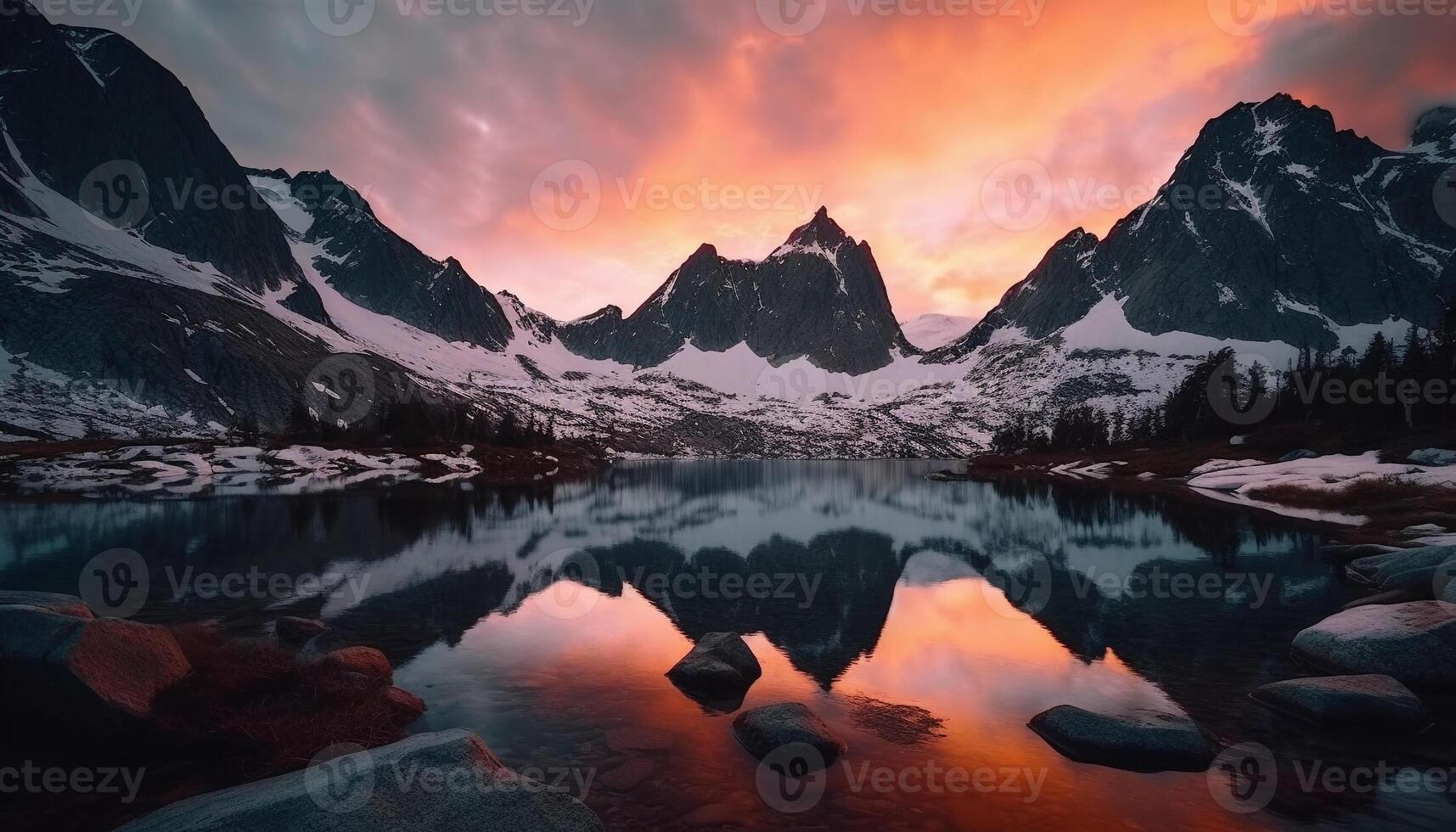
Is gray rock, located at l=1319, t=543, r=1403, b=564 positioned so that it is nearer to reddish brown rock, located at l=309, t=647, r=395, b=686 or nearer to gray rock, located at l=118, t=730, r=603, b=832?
gray rock, located at l=118, t=730, r=603, b=832

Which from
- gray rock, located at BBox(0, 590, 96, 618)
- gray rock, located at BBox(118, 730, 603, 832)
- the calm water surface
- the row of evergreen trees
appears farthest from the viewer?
the row of evergreen trees

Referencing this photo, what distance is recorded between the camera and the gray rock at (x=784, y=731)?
12203 millimetres

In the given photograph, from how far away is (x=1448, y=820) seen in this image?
9.84 m

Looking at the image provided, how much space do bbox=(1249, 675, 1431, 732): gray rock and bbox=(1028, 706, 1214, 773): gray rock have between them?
270 centimetres

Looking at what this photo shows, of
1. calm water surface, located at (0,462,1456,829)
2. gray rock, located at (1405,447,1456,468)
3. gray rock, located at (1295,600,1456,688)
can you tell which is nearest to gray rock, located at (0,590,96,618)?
calm water surface, located at (0,462,1456,829)

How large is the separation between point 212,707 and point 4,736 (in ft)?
8.88

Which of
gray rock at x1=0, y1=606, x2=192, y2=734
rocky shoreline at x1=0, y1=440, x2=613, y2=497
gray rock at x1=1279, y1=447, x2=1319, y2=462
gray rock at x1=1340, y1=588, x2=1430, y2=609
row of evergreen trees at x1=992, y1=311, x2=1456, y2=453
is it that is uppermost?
row of evergreen trees at x1=992, y1=311, x2=1456, y2=453

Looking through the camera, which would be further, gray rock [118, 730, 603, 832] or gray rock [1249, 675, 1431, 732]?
gray rock [1249, 675, 1431, 732]

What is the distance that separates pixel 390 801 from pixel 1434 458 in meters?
85.0

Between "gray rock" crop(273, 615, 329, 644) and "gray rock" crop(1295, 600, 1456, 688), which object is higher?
"gray rock" crop(1295, 600, 1456, 688)

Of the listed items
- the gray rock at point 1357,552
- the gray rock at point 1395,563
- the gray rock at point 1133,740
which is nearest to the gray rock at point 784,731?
the gray rock at point 1133,740

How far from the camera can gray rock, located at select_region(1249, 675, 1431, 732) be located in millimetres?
13133

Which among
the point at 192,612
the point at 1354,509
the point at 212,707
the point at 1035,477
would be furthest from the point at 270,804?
the point at 1035,477

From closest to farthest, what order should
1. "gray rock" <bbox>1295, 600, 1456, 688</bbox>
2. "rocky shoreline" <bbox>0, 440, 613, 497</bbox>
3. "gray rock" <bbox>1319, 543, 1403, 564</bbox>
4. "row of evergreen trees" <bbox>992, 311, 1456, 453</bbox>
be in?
1. "gray rock" <bbox>1295, 600, 1456, 688</bbox>
2. "gray rock" <bbox>1319, 543, 1403, 564</bbox>
3. "rocky shoreline" <bbox>0, 440, 613, 497</bbox>
4. "row of evergreen trees" <bbox>992, 311, 1456, 453</bbox>
